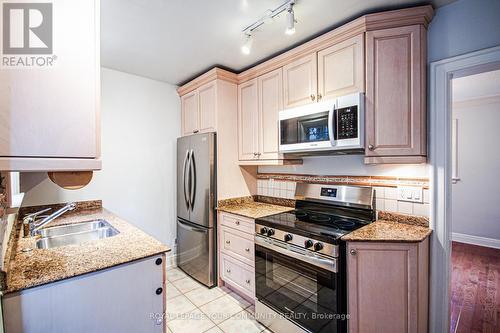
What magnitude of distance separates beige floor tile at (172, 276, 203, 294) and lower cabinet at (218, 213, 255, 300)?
33cm

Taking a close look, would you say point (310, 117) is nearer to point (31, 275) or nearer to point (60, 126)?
point (60, 126)

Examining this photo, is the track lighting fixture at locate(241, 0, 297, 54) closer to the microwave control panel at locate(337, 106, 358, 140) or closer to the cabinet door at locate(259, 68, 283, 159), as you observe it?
the cabinet door at locate(259, 68, 283, 159)

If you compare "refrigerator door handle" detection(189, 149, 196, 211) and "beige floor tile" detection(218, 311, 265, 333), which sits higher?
"refrigerator door handle" detection(189, 149, 196, 211)

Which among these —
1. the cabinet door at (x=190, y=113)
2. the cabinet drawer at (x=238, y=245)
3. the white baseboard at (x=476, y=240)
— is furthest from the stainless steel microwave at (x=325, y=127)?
the white baseboard at (x=476, y=240)

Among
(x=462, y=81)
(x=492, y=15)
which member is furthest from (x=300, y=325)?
(x=462, y=81)

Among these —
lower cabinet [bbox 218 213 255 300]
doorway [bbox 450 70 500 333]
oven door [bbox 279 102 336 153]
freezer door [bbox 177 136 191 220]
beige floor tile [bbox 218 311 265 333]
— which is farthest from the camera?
doorway [bbox 450 70 500 333]

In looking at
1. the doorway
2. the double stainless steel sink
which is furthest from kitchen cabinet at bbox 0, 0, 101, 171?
the doorway

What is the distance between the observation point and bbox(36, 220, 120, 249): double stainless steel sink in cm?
174

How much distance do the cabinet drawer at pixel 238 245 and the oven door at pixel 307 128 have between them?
94cm

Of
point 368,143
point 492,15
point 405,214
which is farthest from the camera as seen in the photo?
point 405,214

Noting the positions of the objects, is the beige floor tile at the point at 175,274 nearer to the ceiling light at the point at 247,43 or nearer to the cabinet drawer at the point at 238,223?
the cabinet drawer at the point at 238,223

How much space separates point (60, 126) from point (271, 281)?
1.81m

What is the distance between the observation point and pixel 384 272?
1492mm

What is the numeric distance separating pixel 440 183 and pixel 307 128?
1026 mm
